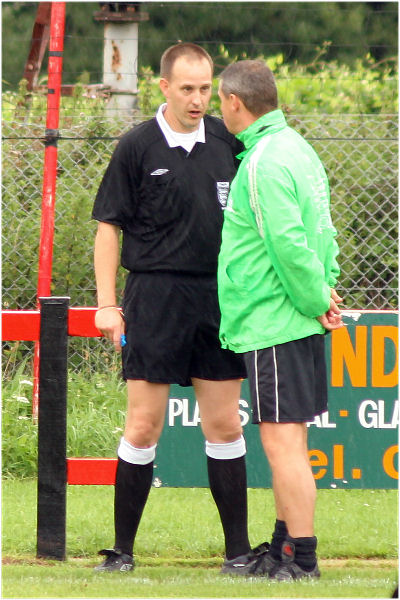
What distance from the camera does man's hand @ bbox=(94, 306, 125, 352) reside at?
4.28 metres

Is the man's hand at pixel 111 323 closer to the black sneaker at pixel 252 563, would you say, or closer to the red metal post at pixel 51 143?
the black sneaker at pixel 252 563

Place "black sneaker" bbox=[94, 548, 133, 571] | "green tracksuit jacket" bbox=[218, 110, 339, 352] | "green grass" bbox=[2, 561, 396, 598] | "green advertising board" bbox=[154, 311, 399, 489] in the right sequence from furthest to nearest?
"green advertising board" bbox=[154, 311, 399, 489]
"black sneaker" bbox=[94, 548, 133, 571]
"green grass" bbox=[2, 561, 396, 598]
"green tracksuit jacket" bbox=[218, 110, 339, 352]

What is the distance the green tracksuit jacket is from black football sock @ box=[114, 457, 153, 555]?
658 millimetres

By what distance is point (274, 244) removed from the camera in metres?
3.82

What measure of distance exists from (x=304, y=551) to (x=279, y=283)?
0.98 m

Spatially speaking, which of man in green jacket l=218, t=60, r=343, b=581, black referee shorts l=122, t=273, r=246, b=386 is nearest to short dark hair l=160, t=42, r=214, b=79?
man in green jacket l=218, t=60, r=343, b=581

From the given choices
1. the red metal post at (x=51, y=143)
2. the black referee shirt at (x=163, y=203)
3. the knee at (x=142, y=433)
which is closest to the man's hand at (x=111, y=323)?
the black referee shirt at (x=163, y=203)

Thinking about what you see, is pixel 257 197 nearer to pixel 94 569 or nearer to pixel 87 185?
pixel 94 569

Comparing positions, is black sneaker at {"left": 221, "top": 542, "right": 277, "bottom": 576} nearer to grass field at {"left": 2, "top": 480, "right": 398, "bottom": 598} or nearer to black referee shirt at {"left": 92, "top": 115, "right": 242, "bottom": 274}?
grass field at {"left": 2, "top": 480, "right": 398, "bottom": 598}

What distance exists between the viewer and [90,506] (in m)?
5.60

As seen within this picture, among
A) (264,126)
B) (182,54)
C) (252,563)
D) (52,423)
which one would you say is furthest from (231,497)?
(182,54)

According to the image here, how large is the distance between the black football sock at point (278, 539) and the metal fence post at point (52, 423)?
988 millimetres

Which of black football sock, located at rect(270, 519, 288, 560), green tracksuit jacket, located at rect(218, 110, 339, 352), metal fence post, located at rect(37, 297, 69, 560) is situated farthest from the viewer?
metal fence post, located at rect(37, 297, 69, 560)

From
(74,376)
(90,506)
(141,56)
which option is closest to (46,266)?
(74,376)
